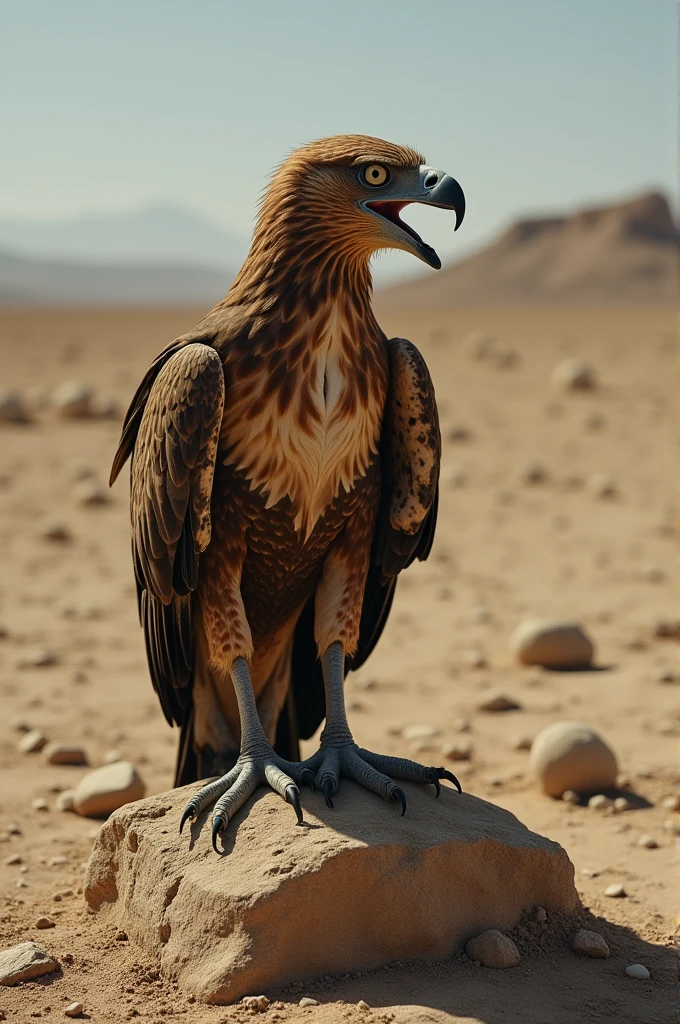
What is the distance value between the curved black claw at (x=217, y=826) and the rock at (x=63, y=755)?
2.93 m

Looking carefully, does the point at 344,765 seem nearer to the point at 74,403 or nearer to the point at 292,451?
the point at 292,451

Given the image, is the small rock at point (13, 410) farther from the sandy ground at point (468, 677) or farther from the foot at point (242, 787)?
the foot at point (242, 787)

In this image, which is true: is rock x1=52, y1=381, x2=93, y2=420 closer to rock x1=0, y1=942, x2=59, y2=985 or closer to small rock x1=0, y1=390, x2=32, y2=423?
small rock x1=0, y1=390, x2=32, y2=423

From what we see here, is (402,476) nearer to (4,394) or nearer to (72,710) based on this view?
(72,710)

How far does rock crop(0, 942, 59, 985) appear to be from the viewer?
4.32m

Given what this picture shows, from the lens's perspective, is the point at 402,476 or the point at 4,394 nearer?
the point at 402,476

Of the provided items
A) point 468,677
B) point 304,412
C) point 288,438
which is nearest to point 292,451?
point 288,438

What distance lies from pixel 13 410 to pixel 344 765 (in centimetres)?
1281

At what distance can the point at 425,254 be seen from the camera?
451 centimetres

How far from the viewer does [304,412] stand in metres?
4.63

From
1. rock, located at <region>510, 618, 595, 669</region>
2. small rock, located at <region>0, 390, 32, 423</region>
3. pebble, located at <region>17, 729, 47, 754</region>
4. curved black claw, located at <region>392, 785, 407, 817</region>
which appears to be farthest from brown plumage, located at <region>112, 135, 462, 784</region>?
small rock, located at <region>0, 390, 32, 423</region>

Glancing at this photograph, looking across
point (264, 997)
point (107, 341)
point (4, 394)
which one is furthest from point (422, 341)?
point (264, 997)

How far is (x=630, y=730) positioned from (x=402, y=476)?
356 centimetres

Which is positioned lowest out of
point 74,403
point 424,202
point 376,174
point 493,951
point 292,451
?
point 493,951
